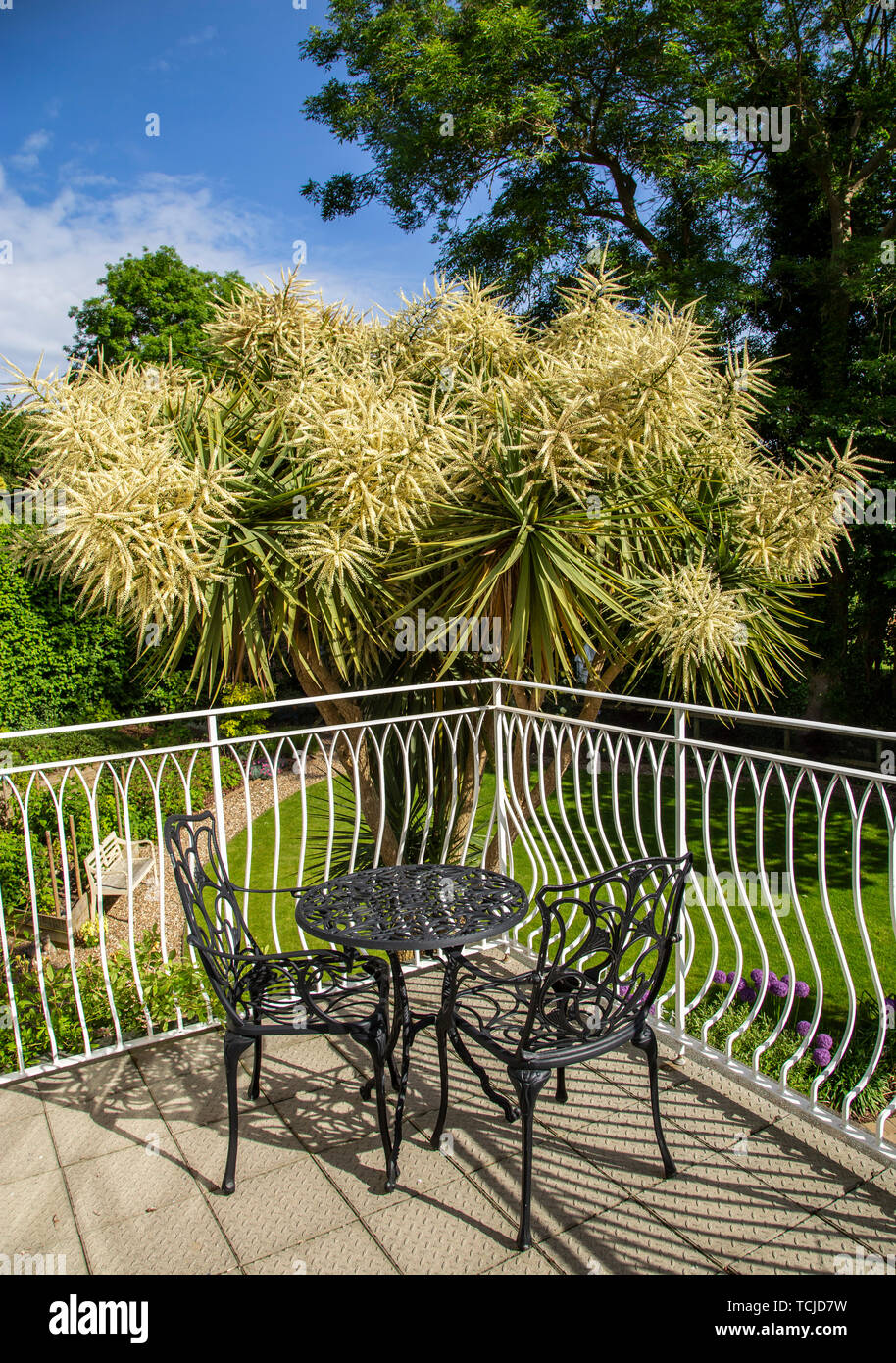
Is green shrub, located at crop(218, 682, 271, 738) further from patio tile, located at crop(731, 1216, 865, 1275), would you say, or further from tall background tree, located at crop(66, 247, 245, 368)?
tall background tree, located at crop(66, 247, 245, 368)

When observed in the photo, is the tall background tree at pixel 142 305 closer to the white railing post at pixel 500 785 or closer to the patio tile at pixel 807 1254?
the white railing post at pixel 500 785

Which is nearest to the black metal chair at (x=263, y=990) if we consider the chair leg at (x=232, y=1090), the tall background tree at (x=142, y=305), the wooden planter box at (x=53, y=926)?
the chair leg at (x=232, y=1090)

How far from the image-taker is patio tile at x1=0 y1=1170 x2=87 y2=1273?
2.06m

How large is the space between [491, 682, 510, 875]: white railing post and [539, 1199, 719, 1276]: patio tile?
1.72 meters

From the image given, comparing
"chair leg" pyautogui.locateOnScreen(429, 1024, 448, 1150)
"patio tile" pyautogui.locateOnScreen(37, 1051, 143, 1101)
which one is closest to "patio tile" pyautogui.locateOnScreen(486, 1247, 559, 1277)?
"chair leg" pyautogui.locateOnScreen(429, 1024, 448, 1150)

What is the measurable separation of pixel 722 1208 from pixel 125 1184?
5.26ft

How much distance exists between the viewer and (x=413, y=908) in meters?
2.40

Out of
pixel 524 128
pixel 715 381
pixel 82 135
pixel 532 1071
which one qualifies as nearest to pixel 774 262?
pixel 524 128

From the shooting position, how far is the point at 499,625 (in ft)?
14.0

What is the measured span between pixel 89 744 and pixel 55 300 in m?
15.7

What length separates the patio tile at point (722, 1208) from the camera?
2002 millimetres

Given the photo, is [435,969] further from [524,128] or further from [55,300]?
[55,300]

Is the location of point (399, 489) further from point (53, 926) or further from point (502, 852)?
point (53, 926)

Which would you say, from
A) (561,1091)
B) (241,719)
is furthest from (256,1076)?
(241,719)
